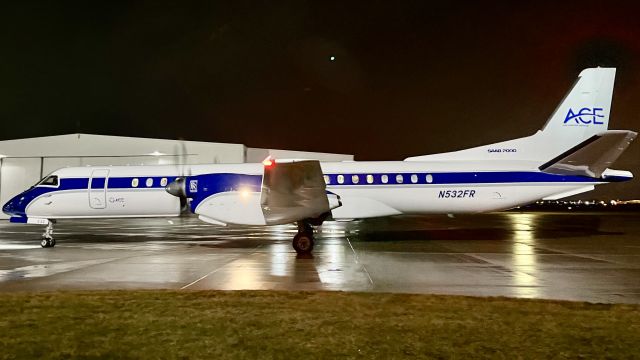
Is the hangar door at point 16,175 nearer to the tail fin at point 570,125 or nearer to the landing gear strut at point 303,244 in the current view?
the landing gear strut at point 303,244

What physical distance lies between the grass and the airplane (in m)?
7.74

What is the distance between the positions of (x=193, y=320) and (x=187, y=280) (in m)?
3.90

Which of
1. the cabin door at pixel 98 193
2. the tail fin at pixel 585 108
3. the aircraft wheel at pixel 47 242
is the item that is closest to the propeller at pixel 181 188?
the cabin door at pixel 98 193

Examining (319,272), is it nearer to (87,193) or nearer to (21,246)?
(87,193)

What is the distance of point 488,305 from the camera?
8055mm

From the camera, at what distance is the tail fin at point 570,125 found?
1902cm

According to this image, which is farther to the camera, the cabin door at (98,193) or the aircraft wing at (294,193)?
the cabin door at (98,193)

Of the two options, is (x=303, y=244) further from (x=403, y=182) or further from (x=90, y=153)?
(x=90, y=153)

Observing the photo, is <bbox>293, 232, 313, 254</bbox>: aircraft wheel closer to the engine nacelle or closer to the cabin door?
the engine nacelle

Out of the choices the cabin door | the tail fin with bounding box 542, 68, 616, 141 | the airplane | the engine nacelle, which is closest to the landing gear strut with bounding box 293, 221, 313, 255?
the airplane

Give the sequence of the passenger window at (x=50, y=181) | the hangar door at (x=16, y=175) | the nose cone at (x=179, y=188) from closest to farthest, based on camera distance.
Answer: the nose cone at (x=179, y=188) < the passenger window at (x=50, y=181) < the hangar door at (x=16, y=175)

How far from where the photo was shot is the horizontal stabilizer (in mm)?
15727

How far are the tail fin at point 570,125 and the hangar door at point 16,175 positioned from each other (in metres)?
35.1

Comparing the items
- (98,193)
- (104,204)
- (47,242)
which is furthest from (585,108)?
(47,242)
